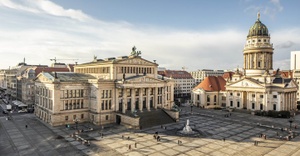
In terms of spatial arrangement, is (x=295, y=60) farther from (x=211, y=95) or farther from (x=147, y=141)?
(x=147, y=141)

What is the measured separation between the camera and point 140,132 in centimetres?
5994

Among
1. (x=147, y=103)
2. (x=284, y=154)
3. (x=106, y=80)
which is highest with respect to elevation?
(x=106, y=80)

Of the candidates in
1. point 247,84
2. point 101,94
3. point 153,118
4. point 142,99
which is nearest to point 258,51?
point 247,84

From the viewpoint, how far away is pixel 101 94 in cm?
6850

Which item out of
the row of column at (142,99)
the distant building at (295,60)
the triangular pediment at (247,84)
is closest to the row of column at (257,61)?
the triangular pediment at (247,84)

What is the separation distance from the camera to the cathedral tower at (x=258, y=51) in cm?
10050

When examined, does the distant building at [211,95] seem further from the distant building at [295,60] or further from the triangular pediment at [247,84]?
the distant building at [295,60]

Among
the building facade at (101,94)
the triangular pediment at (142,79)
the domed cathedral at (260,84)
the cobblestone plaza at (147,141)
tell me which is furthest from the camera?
the domed cathedral at (260,84)

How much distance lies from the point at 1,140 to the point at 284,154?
60339 mm

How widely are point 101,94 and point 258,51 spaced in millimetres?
72271

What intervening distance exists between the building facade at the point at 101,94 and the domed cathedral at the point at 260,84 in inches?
1509

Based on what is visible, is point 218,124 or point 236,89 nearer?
point 218,124

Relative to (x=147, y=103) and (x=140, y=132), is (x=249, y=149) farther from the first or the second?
(x=147, y=103)

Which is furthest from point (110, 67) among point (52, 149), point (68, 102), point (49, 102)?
point (52, 149)
